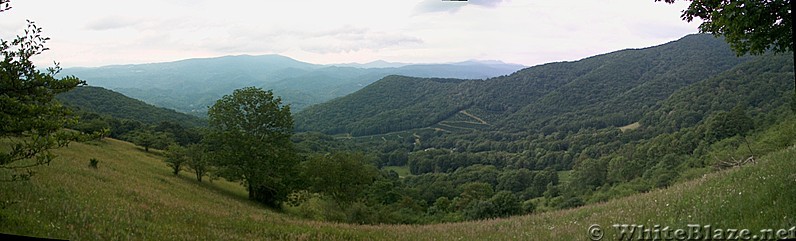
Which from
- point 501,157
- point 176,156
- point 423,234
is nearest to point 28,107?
point 423,234

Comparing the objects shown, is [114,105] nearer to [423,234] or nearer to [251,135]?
[251,135]

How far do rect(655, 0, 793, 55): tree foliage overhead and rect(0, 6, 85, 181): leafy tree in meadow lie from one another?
34.8 ft

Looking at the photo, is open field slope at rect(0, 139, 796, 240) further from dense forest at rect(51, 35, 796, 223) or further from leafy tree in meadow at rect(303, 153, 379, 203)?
leafy tree in meadow at rect(303, 153, 379, 203)

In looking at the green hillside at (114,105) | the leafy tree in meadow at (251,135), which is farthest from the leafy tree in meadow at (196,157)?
the green hillside at (114,105)

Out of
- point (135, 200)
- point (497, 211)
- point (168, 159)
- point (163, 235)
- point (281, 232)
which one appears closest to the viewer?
point (163, 235)

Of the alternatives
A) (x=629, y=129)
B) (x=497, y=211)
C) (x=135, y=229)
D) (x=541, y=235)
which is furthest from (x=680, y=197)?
(x=629, y=129)

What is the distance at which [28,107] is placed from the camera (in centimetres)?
697

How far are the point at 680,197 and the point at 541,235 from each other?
3543mm

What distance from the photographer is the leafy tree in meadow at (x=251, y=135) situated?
3081 centimetres

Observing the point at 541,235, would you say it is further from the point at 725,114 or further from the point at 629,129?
the point at 629,129

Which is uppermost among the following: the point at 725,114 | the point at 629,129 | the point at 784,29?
the point at 784,29

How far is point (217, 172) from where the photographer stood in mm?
31703

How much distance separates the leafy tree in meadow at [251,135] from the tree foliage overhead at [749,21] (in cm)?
2675

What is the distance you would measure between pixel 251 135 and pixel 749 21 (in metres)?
30.1
